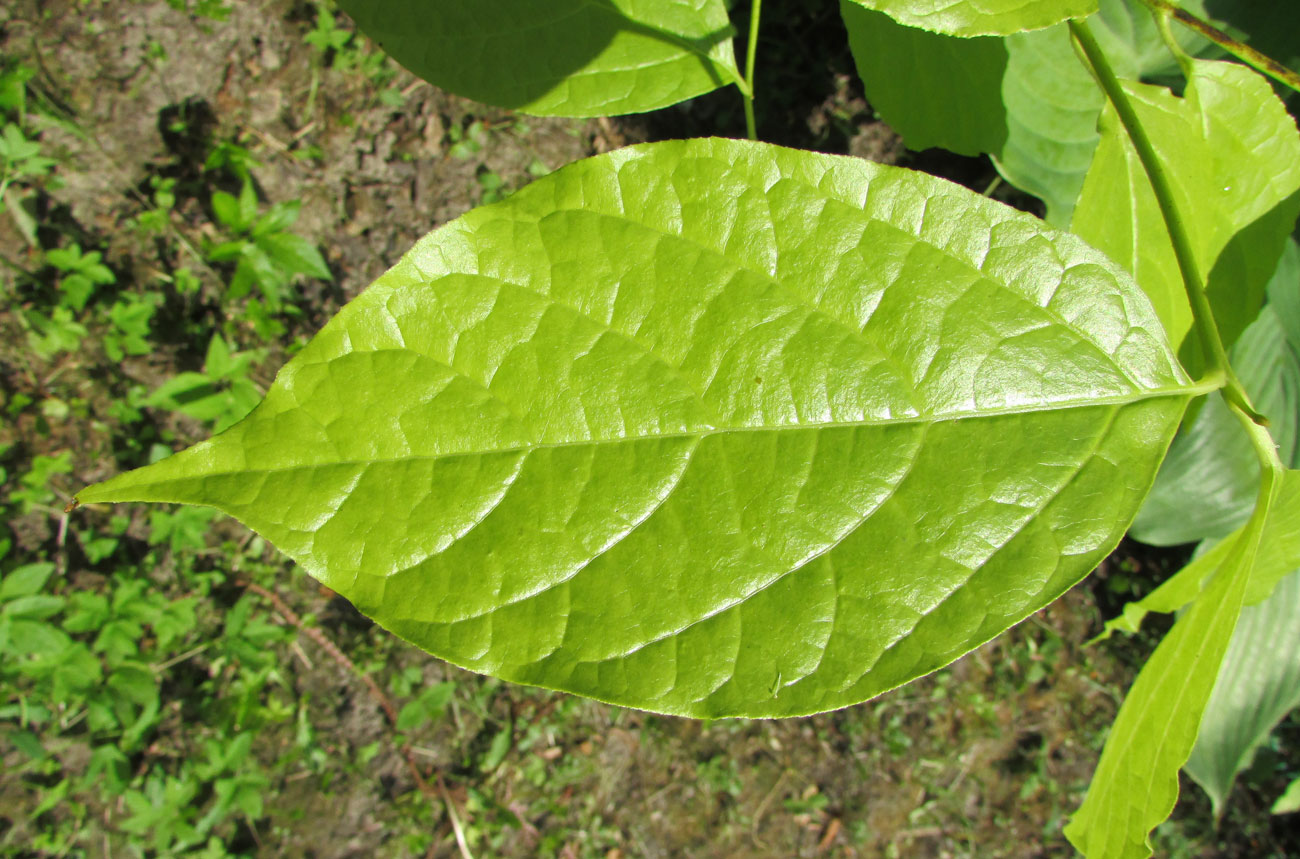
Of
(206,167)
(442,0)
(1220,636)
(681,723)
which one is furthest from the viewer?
(681,723)

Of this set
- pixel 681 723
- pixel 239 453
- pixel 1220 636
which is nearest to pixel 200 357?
pixel 681 723

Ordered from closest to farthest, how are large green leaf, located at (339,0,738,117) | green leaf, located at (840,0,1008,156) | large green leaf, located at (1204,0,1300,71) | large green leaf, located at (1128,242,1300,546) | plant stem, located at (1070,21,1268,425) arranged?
plant stem, located at (1070,21,1268,425) → large green leaf, located at (339,0,738,117) → green leaf, located at (840,0,1008,156) → large green leaf, located at (1204,0,1300,71) → large green leaf, located at (1128,242,1300,546)

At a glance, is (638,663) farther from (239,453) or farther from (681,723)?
(681,723)

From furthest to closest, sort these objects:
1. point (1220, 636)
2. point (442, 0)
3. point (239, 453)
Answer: point (442, 0) < point (1220, 636) < point (239, 453)

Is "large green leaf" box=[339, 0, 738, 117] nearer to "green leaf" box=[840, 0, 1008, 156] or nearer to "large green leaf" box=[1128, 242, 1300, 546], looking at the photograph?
"green leaf" box=[840, 0, 1008, 156]

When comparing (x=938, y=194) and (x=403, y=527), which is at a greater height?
(x=938, y=194)

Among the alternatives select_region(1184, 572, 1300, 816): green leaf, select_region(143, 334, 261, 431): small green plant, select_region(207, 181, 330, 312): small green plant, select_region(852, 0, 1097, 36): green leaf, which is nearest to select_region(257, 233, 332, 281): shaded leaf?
select_region(207, 181, 330, 312): small green plant

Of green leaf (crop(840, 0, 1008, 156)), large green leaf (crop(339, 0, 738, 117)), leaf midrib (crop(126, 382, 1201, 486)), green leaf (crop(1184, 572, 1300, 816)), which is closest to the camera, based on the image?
leaf midrib (crop(126, 382, 1201, 486))

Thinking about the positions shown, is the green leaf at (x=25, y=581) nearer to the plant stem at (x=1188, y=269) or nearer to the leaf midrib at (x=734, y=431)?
the leaf midrib at (x=734, y=431)
